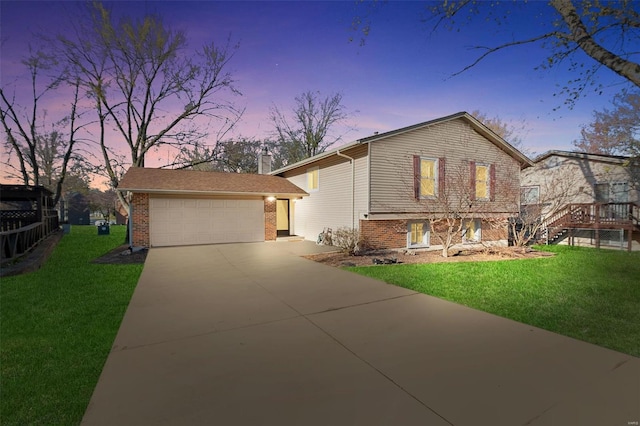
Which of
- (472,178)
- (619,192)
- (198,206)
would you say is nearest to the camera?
(472,178)

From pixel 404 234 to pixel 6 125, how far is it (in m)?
29.7

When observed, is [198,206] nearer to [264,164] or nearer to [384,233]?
[264,164]

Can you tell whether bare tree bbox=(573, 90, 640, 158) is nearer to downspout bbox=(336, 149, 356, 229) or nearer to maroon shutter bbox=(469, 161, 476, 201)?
maroon shutter bbox=(469, 161, 476, 201)

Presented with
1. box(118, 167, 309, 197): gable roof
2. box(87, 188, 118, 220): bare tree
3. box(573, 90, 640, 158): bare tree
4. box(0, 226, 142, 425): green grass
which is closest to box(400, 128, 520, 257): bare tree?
box(573, 90, 640, 158): bare tree

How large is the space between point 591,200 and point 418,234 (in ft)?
33.4

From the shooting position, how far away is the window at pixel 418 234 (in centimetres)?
1289

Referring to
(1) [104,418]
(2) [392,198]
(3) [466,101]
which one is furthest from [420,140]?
(1) [104,418]

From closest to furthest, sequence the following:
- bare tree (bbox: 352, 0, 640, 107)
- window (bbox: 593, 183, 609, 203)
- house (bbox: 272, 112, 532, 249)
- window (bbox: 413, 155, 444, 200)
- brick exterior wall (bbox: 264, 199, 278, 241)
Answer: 1. bare tree (bbox: 352, 0, 640, 107)
2. house (bbox: 272, 112, 532, 249)
3. window (bbox: 413, 155, 444, 200)
4. window (bbox: 593, 183, 609, 203)
5. brick exterior wall (bbox: 264, 199, 278, 241)

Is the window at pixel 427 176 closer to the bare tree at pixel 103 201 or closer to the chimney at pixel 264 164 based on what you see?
the chimney at pixel 264 164

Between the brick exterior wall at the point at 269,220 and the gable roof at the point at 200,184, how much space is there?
75cm

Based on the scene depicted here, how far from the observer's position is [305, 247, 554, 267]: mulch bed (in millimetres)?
9602

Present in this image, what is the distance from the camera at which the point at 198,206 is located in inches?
542

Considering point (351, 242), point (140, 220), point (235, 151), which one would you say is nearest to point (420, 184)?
point (351, 242)

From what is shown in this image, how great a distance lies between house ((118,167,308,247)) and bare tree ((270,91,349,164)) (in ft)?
46.8
